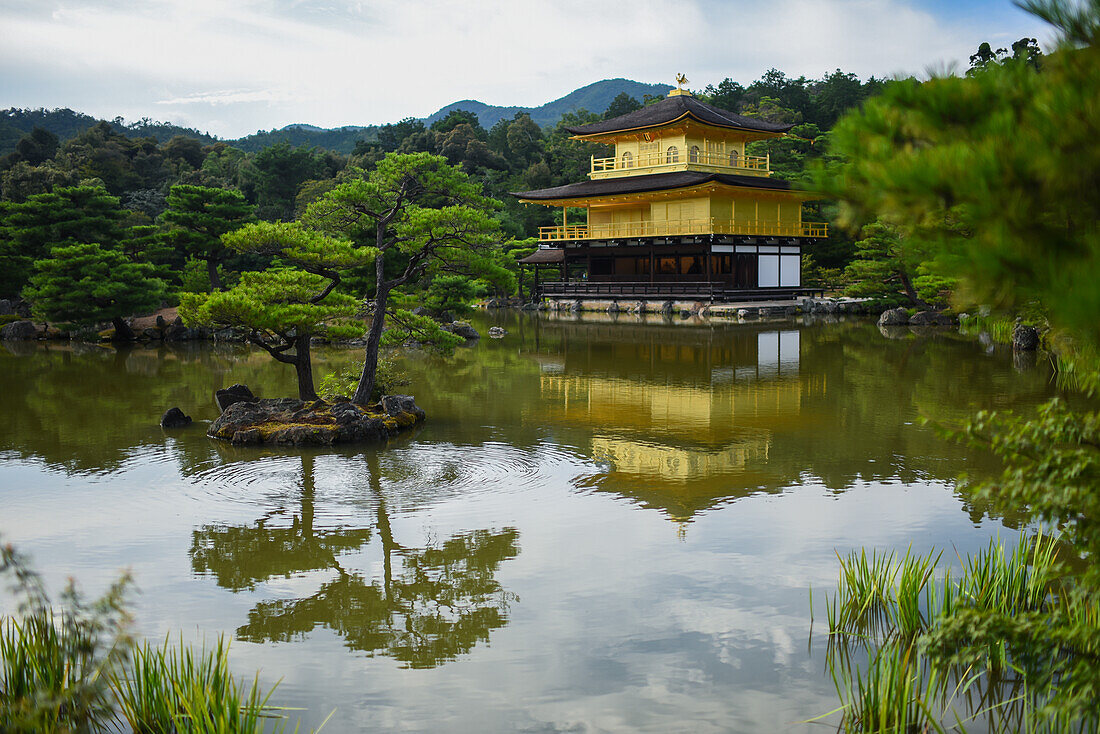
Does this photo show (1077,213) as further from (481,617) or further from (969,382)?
(969,382)

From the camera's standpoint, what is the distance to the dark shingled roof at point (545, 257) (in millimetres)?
39906

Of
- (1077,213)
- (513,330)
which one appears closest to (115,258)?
(513,330)

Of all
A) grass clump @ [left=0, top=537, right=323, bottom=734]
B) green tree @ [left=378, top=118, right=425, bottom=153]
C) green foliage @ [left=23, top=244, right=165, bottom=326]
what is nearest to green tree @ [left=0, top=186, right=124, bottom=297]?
green foliage @ [left=23, top=244, right=165, bottom=326]

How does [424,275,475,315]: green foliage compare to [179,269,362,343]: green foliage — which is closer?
[179,269,362,343]: green foliage

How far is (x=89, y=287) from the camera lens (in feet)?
79.3

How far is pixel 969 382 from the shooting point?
583 inches

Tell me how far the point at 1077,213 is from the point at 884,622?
3543 mm

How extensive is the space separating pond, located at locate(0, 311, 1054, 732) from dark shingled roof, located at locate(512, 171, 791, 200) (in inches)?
742

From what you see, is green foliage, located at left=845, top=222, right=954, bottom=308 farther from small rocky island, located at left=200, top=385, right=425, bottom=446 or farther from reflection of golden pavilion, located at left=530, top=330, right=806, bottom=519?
small rocky island, located at left=200, top=385, right=425, bottom=446

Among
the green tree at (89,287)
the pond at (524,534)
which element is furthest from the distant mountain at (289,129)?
the pond at (524,534)

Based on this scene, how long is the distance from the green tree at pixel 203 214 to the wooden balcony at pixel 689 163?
17251 mm

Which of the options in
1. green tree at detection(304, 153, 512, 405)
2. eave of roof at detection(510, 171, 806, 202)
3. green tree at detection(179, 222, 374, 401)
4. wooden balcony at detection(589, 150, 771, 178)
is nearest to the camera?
green tree at detection(179, 222, 374, 401)

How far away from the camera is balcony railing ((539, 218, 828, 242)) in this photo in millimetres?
33125

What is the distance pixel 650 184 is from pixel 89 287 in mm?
20757
